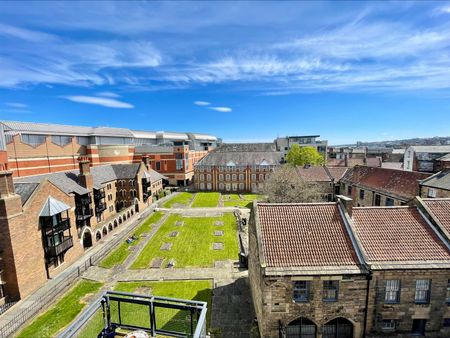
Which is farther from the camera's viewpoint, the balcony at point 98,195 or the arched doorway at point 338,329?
the balcony at point 98,195

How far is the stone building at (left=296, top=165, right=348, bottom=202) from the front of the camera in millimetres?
50219

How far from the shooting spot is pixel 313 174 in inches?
2061

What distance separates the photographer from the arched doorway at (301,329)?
14961 mm

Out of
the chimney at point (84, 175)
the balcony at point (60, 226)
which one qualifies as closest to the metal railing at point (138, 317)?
the balcony at point (60, 226)

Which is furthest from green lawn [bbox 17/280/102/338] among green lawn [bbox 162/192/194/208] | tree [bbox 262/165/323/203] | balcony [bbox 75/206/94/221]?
green lawn [bbox 162/192/194/208]

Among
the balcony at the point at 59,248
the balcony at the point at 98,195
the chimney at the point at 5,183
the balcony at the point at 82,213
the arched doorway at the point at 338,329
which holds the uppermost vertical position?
the chimney at the point at 5,183

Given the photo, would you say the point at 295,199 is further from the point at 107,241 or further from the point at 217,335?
the point at 107,241

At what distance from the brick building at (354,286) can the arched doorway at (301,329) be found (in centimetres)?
6

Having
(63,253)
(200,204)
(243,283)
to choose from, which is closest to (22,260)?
(63,253)

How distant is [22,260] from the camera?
21.3 m

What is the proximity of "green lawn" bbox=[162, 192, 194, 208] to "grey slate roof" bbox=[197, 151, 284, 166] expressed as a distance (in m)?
11.6

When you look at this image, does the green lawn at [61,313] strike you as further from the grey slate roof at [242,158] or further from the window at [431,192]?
the grey slate roof at [242,158]

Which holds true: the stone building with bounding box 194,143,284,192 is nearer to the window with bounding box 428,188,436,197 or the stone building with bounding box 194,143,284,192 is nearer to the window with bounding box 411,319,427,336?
the window with bounding box 428,188,436,197

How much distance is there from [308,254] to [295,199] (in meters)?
24.4
